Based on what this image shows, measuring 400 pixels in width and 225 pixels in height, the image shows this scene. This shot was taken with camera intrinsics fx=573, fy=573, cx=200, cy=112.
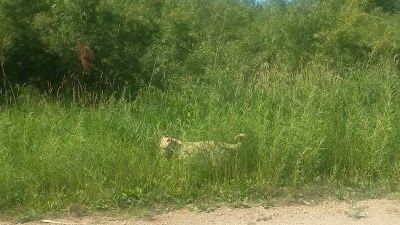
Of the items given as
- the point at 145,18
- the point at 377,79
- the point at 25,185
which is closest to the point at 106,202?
the point at 25,185

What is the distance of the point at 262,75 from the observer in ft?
30.5

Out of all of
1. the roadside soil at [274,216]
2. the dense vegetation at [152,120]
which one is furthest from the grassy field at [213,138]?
the roadside soil at [274,216]

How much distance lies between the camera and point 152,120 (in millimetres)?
8375

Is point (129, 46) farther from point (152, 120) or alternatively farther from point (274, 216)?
point (274, 216)

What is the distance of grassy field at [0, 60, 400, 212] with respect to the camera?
6352 millimetres

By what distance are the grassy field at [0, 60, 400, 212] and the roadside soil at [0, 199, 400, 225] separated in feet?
0.96

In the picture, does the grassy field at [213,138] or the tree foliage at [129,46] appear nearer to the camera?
the grassy field at [213,138]

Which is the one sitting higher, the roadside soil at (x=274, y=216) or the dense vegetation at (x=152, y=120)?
the dense vegetation at (x=152, y=120)

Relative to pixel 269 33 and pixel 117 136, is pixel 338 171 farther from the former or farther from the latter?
pixel 269 33

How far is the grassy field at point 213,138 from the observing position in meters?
6.35

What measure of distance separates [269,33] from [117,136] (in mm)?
10447

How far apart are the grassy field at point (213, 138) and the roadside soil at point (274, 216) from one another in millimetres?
291

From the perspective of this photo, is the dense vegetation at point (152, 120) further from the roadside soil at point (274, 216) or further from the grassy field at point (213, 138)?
the roadside soil at point (274, 216)

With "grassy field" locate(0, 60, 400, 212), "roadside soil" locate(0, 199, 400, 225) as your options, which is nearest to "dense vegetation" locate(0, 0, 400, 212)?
"grassy field" locate(0, 60, 400, 212)
